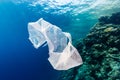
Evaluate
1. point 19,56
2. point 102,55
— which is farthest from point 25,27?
point 102,55

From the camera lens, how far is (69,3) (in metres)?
14.9

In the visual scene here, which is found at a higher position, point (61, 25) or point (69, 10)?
point (69, 10)

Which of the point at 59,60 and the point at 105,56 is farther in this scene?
the point at 105,56

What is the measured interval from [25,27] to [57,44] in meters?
17.0

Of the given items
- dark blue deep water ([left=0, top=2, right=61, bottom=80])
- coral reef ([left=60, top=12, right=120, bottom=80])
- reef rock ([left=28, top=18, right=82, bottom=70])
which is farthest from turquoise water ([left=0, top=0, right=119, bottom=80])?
reef rock ([left=28, top=18, right=82, bottom=70])

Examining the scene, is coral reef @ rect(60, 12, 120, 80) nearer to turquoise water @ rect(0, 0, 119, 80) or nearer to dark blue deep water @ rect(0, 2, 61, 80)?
turquoise water @ rect(0, 0, 119, 80)

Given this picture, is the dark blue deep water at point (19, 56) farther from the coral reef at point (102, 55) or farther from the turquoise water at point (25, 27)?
the coral reef at point (102, 55)

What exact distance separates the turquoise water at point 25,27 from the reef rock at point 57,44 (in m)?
8.65

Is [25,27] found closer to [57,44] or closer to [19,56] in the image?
[19,56]

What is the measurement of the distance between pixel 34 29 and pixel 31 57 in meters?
18.5

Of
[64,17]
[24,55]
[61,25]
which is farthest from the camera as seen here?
[24,55]

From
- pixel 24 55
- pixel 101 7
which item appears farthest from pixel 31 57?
pixel 101 7

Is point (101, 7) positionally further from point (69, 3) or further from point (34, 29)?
point (34, 29)

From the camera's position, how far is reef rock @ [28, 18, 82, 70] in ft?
18.5
